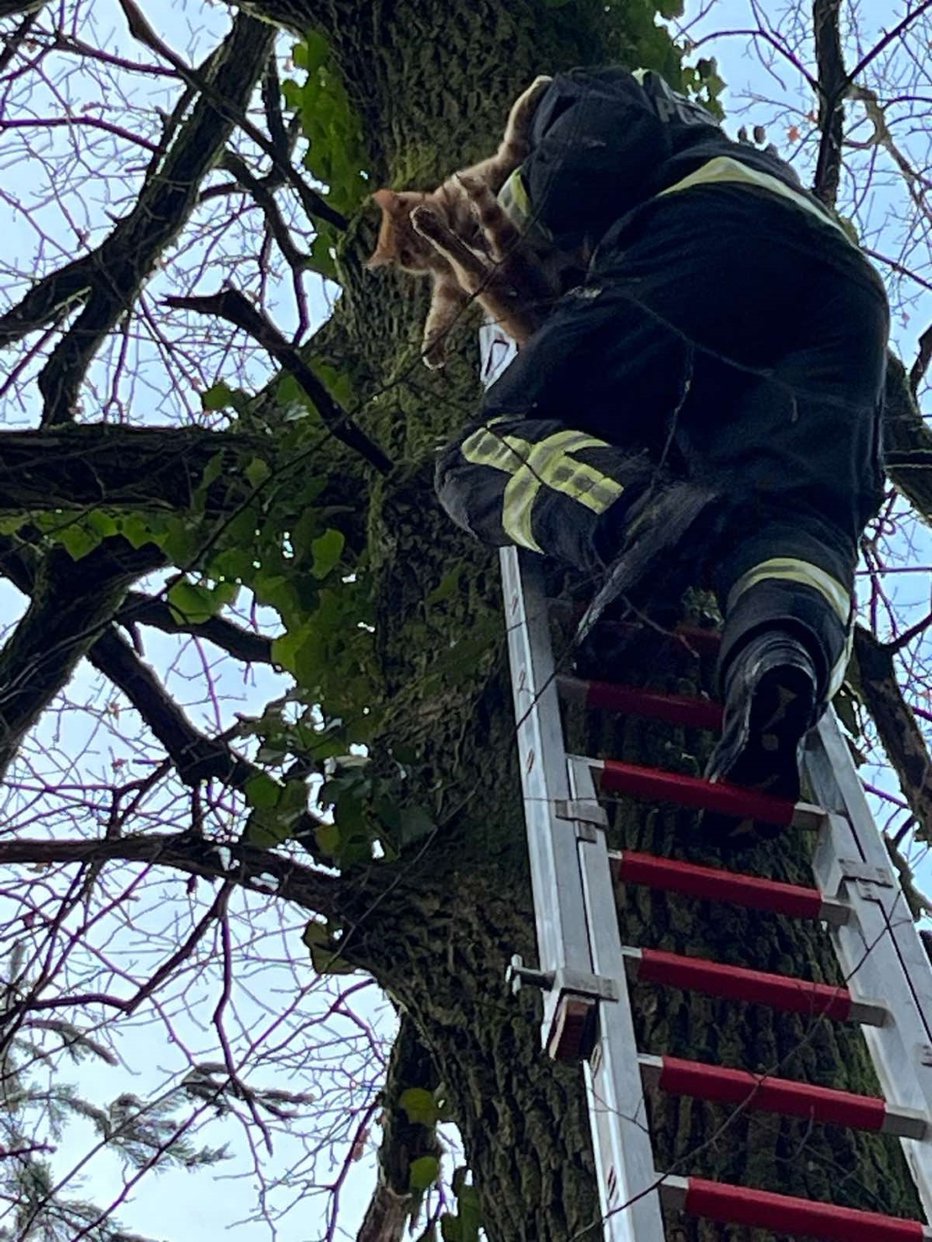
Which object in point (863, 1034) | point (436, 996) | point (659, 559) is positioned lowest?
point (863, 1034)

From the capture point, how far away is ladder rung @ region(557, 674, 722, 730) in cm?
254

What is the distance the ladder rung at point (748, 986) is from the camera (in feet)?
6.78

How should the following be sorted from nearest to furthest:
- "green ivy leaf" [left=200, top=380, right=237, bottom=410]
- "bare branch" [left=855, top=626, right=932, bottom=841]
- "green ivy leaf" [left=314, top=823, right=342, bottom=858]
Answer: "green ivy leaf" [left=314, top=823, right=342, bottom=858] < "bare branch" [left=855, top=626, right=932, bottom=841] < "green ivy leaf" [left=200, top=380, right=237, bottom=410]

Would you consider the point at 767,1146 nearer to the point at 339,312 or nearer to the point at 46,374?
the point at 339,312

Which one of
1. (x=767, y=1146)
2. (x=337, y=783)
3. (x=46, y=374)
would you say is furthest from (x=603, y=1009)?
(x=46, y=374)

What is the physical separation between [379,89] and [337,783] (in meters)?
2.04

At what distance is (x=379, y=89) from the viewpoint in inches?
157

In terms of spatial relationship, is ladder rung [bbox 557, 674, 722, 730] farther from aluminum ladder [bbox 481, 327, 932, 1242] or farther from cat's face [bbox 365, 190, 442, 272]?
cat's face [bbox 365, 190, 442, 272]

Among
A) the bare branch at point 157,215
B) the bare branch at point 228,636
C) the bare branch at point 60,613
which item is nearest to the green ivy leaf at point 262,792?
the bare branch at point 60,613

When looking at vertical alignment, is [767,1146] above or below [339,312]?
below

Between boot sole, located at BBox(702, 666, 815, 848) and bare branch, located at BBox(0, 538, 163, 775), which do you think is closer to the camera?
boot sole, located at BBox(702, 666, 815, 848)

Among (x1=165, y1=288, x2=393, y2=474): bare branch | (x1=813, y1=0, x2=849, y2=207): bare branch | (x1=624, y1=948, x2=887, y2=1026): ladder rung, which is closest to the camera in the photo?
(x1=624, y1=948, x2=887, y2=1026): ladder rung

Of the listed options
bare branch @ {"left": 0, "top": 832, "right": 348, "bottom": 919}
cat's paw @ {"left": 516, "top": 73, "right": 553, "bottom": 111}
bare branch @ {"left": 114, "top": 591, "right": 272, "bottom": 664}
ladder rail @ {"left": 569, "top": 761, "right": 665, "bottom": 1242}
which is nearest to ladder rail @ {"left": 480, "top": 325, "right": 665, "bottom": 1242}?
ladder rail @ {"left": 569, "top": 761, "right": 665, "bottom": 1242}

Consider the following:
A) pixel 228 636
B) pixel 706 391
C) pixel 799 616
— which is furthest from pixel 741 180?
pixel 228 636
